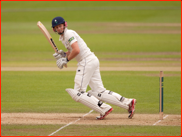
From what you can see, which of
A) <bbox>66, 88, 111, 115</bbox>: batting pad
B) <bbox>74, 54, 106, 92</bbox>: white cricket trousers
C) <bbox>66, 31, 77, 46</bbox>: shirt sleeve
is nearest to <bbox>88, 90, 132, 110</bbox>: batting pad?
<bbox>66, 88, 111, 115</bbox>: batting pad

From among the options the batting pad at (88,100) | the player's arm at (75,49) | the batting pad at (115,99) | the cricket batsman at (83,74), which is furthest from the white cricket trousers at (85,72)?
the batting pad at (115,99)

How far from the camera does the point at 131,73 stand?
1392 cm

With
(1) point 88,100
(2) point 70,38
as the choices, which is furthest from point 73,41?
(1) point 88,100

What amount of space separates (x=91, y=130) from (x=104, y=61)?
11769 mm

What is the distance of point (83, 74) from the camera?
709 centimetres

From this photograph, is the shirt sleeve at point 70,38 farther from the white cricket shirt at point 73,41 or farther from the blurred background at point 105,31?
the blurred background at point 105,31

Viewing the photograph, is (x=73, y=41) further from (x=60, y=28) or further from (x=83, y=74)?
(x=83, y=74)

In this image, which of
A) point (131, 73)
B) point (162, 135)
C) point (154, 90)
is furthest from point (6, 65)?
point (162, 135)

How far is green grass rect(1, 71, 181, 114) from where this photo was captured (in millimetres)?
8367

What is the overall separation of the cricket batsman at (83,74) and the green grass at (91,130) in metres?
0.58

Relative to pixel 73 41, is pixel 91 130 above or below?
below

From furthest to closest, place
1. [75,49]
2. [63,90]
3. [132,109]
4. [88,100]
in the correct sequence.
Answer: [63,90], [132,109], [88,100], [75,49]

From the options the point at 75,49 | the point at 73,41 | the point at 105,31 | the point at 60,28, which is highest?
the point at 105,31

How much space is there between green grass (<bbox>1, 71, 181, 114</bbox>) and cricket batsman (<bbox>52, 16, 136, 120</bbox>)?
0.85 meters
